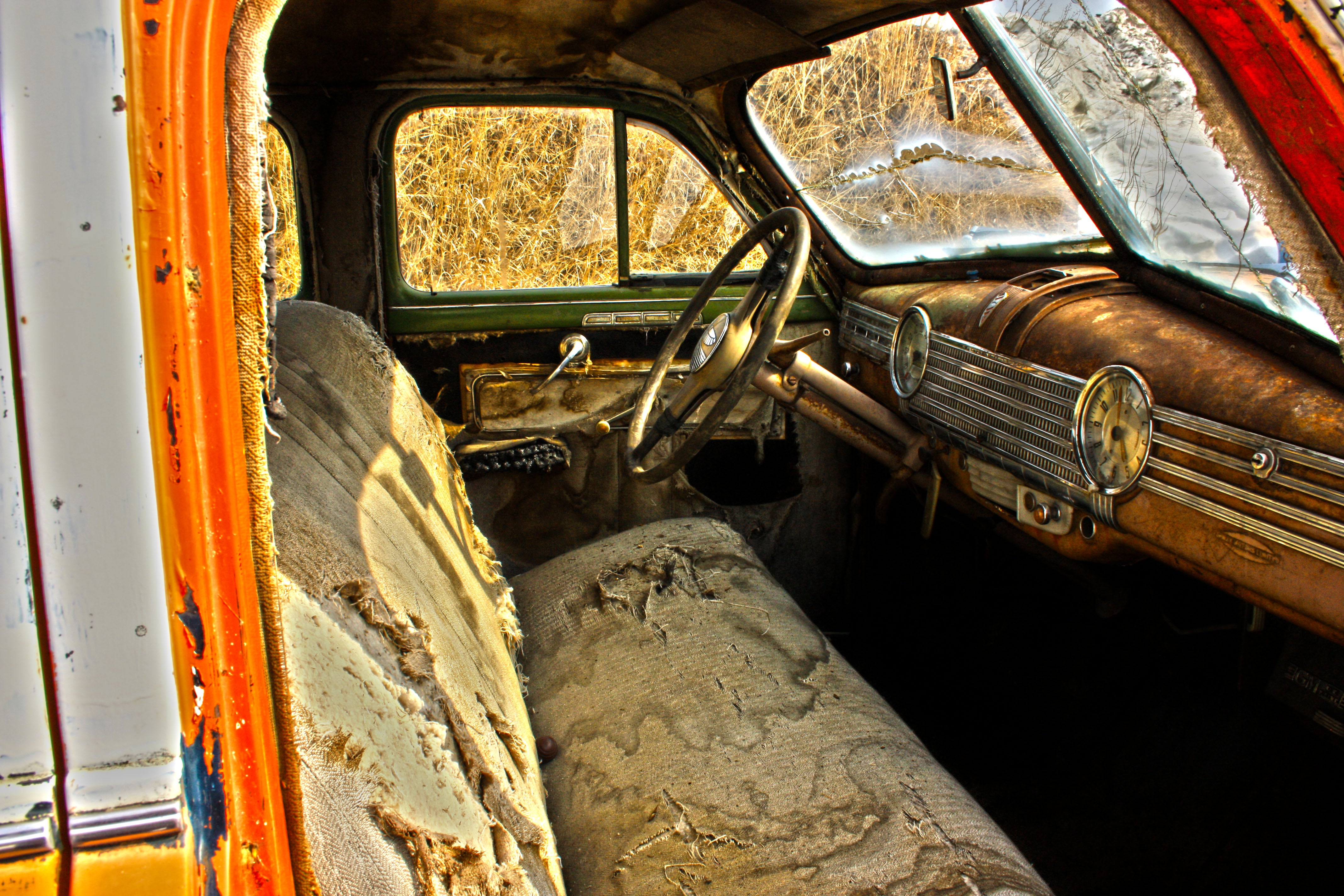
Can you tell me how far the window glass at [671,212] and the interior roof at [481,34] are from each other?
183 millimetres

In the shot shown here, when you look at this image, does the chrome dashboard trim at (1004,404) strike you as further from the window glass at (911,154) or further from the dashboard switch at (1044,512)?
the window glass at (911,154)

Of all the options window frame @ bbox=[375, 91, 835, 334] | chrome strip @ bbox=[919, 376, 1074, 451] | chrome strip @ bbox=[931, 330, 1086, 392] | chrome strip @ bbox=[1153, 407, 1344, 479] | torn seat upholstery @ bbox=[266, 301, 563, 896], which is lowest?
torn seat upholstery @ bbox=[266, 301, 563, 896]

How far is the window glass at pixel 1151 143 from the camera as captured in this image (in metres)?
1.19

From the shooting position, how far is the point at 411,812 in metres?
0.85

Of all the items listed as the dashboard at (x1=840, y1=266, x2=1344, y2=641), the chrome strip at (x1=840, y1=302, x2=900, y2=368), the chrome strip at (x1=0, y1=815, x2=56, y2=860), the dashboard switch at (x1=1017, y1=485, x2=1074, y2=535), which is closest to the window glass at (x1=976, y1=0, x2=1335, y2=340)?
the dashboard at (x1=840, y1=266, x2=1344, y2=641)

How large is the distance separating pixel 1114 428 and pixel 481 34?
60.0 inches

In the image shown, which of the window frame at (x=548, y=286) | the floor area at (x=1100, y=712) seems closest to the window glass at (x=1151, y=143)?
the floor area at (x=1100, y=712)

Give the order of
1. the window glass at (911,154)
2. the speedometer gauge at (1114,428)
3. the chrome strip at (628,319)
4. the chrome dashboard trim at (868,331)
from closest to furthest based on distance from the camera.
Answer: the speedometer gauge at (1114,428) → the window glass at (911,154) → the chrome dashboard trim at (868,331) → the chrome strip at (628,319)

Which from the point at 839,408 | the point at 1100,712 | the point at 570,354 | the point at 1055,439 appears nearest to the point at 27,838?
the point at 1055,439

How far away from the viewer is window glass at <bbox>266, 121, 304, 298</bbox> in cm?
217

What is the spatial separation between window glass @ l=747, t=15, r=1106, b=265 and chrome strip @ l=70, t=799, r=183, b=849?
1658 millimetres

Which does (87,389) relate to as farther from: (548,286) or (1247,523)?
(548,286)

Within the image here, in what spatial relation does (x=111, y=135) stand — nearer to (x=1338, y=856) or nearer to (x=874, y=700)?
(x=874, y=700)

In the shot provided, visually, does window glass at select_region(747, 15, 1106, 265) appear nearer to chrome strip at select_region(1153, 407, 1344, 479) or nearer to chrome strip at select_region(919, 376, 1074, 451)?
chrome strip at select_region(919, 376, 1074, 451)
